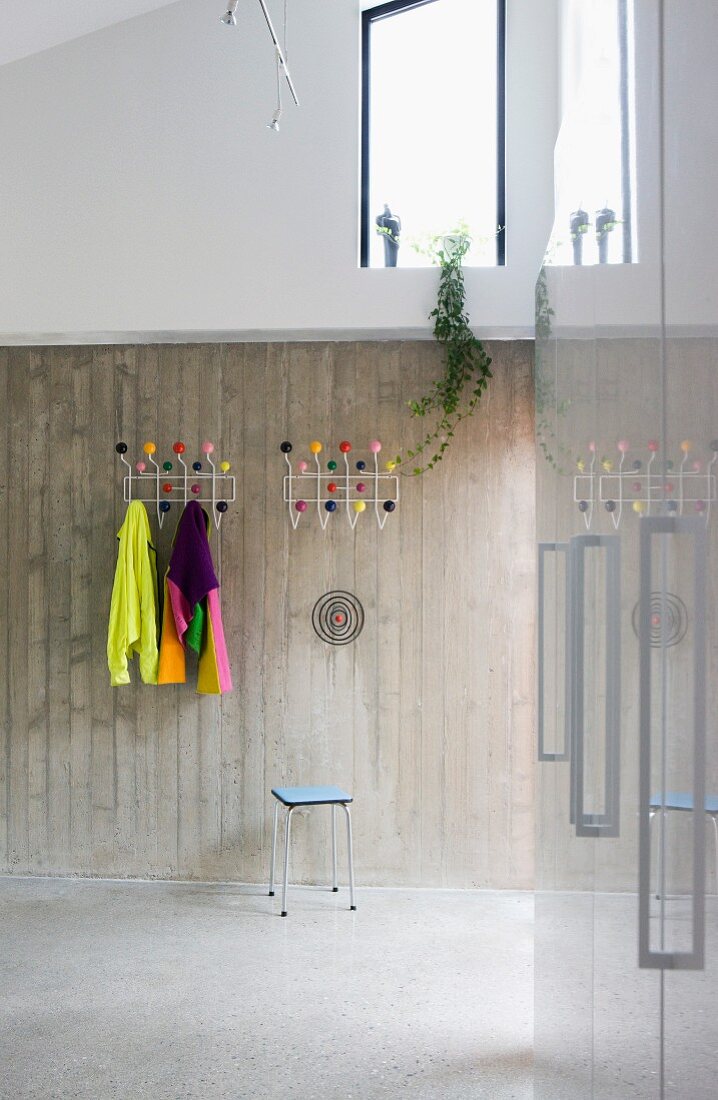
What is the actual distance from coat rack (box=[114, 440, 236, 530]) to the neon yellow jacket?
169 millimetres

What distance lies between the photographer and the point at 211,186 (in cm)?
481

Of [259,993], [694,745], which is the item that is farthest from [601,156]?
[259,993]

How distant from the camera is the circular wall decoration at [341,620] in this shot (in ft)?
15.9

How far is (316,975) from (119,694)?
5.84 ft

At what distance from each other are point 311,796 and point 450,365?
1964 mm

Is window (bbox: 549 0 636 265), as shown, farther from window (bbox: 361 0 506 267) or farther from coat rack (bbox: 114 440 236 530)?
coat rack (bbox: 114 440 236 530)

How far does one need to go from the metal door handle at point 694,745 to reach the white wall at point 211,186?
3.53m

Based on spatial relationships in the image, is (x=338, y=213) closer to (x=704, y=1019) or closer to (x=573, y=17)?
(x=573, y=17)

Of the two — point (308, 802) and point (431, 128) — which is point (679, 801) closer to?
point (308, 802)

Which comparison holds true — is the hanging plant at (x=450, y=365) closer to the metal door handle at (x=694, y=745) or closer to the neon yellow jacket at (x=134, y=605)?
the neon yellow jacket at (x=134, y=605)

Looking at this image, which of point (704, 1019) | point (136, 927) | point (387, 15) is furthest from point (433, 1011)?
point (387, 15)

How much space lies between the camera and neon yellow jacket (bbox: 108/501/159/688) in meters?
4.68

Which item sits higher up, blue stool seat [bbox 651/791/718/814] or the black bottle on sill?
the black bottle on sill

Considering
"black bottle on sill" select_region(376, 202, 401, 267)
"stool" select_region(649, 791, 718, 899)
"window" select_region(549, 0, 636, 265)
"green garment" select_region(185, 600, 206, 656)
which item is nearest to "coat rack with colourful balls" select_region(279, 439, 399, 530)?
"green garment" select_region(185, 600, 206, 656)
